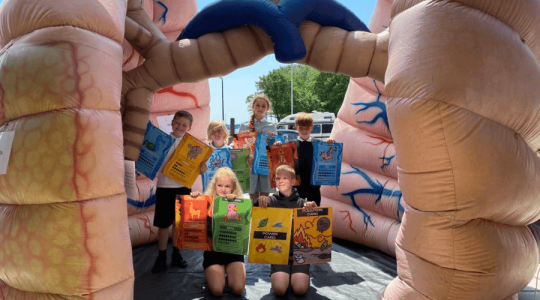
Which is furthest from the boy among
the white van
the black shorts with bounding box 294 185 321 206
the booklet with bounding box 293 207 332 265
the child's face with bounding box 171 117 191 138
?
the white van

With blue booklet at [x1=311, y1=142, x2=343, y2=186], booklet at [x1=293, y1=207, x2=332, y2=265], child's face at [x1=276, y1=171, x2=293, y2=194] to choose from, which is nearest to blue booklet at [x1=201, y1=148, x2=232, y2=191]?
blue booklet at [x1=311, y1=142, x2=343, y2=186]

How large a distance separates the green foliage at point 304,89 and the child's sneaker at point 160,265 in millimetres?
18459

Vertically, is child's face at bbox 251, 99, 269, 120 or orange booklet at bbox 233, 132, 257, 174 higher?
child's face at bbox 251, 99, 269, 120

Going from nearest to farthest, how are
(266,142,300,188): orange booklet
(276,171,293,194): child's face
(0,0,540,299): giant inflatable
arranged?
(0,0,540,299): giant inflatable
(276,171,293,194): child's face
(266,142,300,188): orange booklet

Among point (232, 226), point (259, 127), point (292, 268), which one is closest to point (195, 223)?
point (232, 226)

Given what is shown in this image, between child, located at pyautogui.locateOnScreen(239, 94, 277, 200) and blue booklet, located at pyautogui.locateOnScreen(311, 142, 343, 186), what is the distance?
1.52ft

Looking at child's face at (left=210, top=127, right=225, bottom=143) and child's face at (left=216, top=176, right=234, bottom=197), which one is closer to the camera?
child's face at (left=216, top=176, right=234, bottom=197)

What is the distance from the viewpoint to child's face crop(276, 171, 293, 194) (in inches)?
103

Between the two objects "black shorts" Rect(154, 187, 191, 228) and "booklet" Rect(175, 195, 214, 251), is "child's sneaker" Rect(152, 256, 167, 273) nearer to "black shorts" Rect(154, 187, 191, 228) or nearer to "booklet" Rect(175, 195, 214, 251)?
"black shorts" Rect(154, 187, 191, 228)

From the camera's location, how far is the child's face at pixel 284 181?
262 centimetres

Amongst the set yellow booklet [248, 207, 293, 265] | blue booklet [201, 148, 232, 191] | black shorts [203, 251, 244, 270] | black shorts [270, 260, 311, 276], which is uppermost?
blue booklet [201, 148, 232, 191]

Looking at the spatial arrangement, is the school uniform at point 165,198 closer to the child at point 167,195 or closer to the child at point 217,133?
the child at point 167,195

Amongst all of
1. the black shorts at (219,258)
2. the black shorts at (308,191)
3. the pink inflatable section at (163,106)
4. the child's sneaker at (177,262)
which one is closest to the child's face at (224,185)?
the black shorts at (219,258)

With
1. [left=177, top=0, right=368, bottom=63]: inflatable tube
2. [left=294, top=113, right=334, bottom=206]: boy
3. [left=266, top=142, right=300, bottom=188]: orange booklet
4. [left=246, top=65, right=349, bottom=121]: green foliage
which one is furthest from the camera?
[left=246, top=65, right=349, bottom=121]: green foliage
